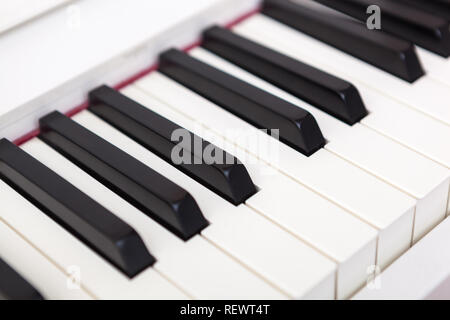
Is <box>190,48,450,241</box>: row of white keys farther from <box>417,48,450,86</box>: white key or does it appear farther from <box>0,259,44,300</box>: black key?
<box>0,259,44,300</box>: black key

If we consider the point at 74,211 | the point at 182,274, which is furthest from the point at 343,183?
the point at 74,211

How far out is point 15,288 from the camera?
1.01 meters

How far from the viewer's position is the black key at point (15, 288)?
1.00 metres

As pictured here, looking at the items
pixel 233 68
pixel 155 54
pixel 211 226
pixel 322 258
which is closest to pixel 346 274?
pixel 322 258

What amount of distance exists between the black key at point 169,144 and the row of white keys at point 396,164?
0.66ft

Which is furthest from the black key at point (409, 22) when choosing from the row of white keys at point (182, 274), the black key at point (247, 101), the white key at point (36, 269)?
the white key at point (36, 269)

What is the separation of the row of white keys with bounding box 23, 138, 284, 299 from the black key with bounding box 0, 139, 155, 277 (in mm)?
23

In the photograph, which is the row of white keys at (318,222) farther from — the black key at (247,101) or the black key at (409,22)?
the black key at (409,22)

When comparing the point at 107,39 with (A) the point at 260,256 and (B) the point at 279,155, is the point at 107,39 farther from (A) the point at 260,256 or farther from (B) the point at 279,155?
(A) the point at 260,256

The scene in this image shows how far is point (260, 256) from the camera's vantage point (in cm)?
105

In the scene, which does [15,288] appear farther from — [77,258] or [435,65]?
[435,65]

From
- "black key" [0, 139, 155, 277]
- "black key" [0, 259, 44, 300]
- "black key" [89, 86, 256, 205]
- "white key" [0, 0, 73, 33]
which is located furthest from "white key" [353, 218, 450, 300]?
"white key" [0, 0, 73, 33]

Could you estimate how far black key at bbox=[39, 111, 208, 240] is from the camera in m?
1.09

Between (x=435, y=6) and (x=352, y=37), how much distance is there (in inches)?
9.0
